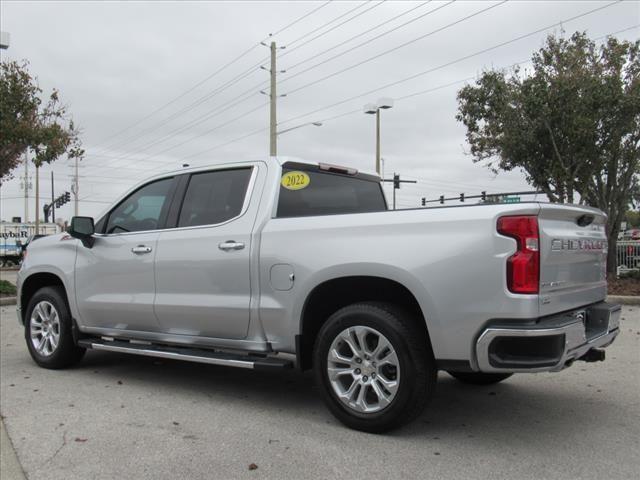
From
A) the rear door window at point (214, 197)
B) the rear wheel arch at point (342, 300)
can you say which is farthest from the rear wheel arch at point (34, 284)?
the rear wheel arch at point (342, 300)

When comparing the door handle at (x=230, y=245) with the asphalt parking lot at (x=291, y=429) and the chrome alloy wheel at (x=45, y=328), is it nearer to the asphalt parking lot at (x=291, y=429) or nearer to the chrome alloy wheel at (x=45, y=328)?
the asphalt parking lot at (x=291, y=429)

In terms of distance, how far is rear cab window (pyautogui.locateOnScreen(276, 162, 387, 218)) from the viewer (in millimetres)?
4809

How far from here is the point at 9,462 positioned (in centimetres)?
357

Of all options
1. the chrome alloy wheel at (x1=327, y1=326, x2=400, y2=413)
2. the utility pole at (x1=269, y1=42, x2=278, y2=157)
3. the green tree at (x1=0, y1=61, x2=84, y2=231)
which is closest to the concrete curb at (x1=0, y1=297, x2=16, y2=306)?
the green tree at (x1=0, y1=61, x2=84, y2=231)

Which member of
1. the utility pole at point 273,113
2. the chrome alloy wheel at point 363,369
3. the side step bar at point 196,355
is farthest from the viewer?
the utility pole at point 273,113

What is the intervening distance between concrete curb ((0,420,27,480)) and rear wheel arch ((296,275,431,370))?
1871 mm

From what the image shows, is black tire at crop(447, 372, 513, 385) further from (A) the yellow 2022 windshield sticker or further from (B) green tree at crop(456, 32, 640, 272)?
(B) green tree at crop(456, 32, 640, 272)

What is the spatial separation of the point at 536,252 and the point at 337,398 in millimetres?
1637

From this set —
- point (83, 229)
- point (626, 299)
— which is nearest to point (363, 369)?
point (83, 229)

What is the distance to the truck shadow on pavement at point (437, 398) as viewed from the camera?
4098 millimetres

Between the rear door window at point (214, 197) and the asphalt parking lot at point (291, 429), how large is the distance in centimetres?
152

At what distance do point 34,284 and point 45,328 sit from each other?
61 centimetres

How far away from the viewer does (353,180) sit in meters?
5.51

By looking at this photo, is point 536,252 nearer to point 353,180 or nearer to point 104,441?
point 353,180
